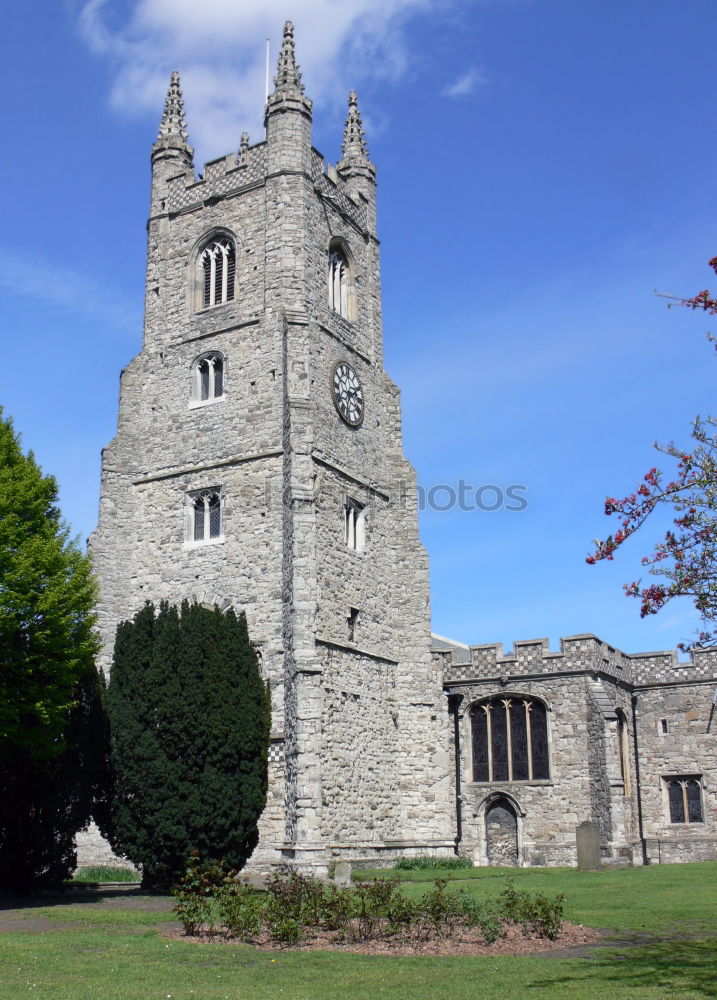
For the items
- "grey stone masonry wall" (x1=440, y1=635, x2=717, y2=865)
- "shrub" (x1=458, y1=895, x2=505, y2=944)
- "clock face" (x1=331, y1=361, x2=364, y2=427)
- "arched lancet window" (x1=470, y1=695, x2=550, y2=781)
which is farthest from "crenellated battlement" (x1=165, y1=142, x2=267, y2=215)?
"shrub" (x1=458, y1=895, x2=505, y2=944)

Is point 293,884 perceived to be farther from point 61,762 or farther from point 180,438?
point 180,438

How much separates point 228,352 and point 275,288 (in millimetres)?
2325

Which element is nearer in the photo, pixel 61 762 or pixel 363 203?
pixel 61 762

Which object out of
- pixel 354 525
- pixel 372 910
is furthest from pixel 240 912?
pixel 354 525

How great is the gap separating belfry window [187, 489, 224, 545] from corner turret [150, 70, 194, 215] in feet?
34.6

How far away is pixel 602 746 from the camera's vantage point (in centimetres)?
2914

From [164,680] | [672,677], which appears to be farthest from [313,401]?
[672,677]

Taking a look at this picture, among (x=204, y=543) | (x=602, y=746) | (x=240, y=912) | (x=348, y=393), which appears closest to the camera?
(x=240, y=912)

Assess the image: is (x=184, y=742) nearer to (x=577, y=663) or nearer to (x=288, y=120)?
(x=577, y=663)

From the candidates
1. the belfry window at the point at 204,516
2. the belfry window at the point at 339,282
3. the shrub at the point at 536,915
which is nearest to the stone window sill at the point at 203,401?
the belfry window at the point at 204,516

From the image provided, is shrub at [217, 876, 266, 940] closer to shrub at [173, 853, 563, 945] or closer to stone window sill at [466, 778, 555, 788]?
shrub at [173, 853, 563, 945]

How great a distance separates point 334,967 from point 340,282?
24775mm

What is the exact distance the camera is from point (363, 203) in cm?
3431

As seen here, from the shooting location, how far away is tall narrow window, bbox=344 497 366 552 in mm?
28391
